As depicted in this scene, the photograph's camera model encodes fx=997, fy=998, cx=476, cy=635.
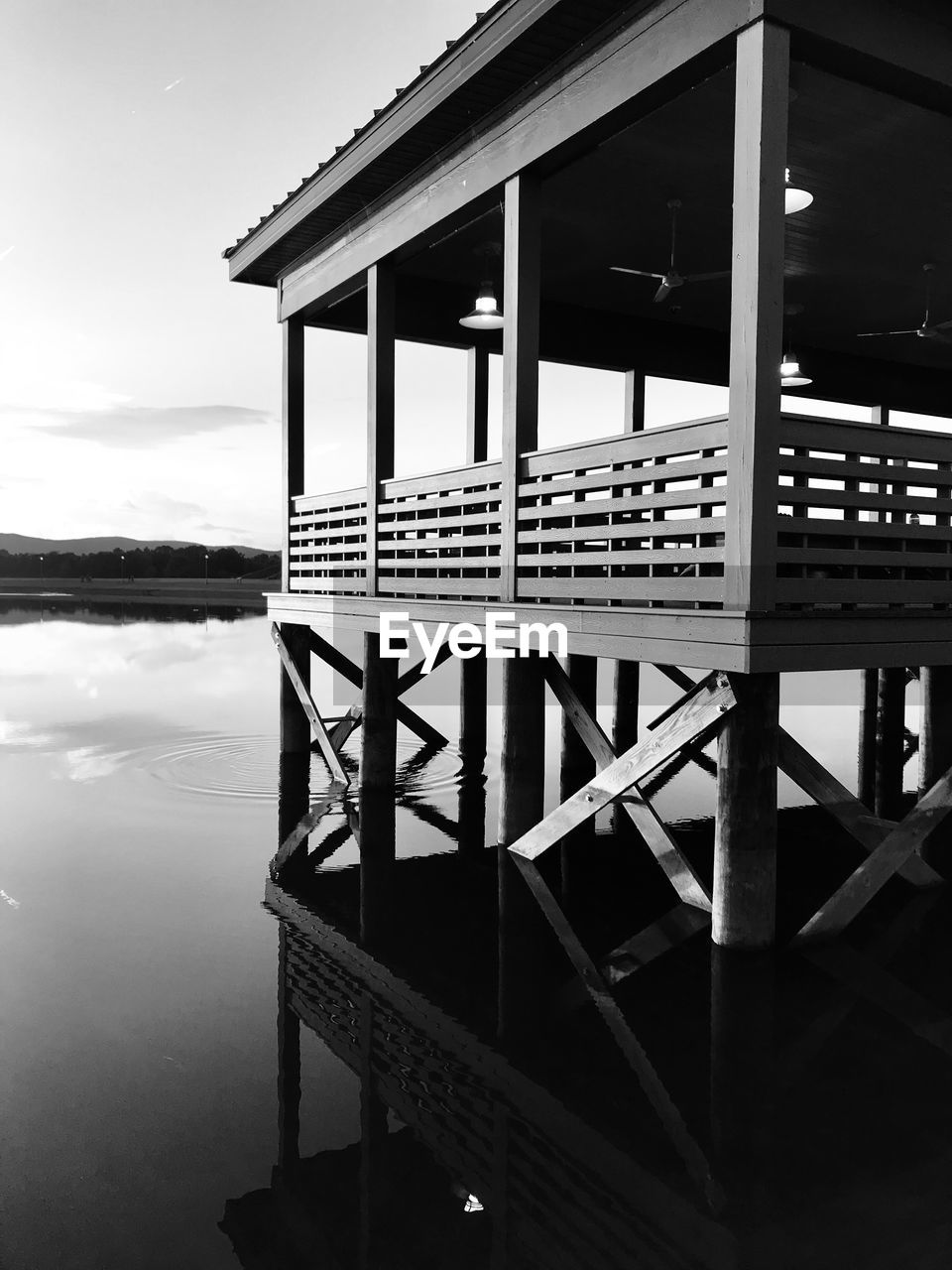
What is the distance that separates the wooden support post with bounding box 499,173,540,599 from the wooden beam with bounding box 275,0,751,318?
0.28m

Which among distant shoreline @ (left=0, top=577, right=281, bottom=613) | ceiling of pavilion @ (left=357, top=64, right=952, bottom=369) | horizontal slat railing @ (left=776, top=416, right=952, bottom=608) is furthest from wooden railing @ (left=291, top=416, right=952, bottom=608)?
distant shoreline @ (left=0, top=577, right=281, bottom=613)

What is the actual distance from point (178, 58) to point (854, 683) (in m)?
20.3

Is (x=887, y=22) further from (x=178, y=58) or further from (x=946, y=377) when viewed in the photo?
(x=178, y=58)

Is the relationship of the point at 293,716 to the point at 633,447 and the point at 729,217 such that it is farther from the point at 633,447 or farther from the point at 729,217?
the point at 729,217

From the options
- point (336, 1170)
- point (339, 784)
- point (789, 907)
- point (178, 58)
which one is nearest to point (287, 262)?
point (339, 784)

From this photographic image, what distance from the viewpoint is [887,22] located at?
5523 mm

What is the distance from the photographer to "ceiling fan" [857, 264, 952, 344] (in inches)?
406

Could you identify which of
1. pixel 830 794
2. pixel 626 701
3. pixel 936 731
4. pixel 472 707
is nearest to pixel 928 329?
pixel 936 731

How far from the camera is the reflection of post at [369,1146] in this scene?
128 inches

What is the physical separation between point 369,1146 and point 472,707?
30.2ft

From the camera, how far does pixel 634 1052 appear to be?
15.3 ft

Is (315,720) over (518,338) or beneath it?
beneath

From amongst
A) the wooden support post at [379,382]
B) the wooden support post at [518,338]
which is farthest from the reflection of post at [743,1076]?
the wooden support post at [379,382]

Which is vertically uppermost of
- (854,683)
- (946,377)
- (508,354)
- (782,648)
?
(946,377)
